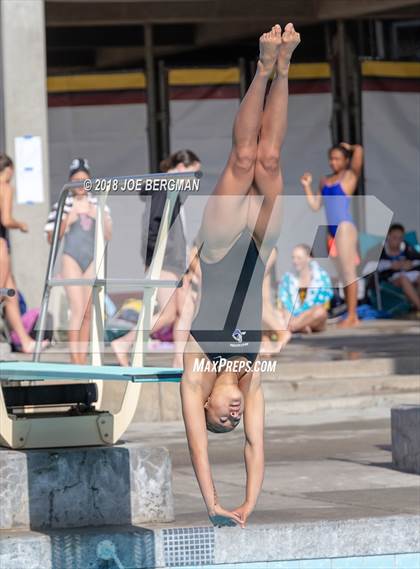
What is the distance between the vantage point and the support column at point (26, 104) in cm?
1309

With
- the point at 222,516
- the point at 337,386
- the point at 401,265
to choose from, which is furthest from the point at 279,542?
the point at 401,265

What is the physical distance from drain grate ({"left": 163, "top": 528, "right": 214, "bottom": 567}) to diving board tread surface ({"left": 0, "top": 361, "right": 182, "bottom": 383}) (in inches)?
33.8

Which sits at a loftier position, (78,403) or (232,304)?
(232,304)

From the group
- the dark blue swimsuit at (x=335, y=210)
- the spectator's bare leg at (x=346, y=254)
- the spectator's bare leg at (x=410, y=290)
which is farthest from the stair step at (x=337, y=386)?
the spectator's bare leg at (x=410, y=290)

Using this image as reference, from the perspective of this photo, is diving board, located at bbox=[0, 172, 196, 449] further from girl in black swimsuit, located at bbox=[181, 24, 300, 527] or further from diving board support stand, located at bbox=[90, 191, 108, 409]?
girl in black swimsuit, located at bbox=[181, 24, 300, 527]

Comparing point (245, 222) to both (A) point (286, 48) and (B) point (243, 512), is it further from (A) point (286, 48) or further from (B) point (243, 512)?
(B) point (243, 512)

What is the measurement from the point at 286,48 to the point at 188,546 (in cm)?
269

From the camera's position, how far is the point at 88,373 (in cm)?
618

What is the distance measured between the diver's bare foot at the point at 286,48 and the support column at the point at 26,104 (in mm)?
8269

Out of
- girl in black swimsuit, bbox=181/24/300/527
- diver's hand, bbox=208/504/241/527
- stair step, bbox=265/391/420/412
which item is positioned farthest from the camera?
stair step, bbox=265/391/420/412

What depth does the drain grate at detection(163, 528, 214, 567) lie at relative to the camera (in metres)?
6.78
